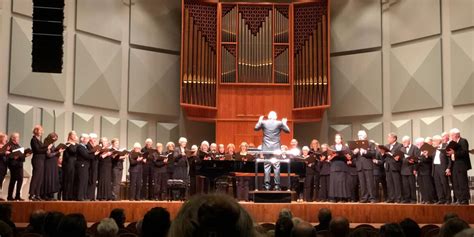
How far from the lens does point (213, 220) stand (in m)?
1.46

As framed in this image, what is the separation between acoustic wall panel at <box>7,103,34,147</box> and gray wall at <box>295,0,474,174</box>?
7421mm

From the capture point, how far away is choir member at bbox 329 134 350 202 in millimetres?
11672

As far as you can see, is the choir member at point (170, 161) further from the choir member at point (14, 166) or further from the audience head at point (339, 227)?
the audience head at point (339, 227)

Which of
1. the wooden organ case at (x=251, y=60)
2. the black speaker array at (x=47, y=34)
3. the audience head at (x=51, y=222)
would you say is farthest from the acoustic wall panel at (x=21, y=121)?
the audience head at (x=51, y=222)

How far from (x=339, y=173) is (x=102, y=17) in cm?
706

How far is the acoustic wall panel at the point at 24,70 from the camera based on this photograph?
479 inches

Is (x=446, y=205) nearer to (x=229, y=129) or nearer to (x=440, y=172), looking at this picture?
(x=440, y=172)

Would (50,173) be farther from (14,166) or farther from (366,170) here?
(366,170)

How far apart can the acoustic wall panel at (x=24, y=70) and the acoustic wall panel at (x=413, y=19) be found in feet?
27.8

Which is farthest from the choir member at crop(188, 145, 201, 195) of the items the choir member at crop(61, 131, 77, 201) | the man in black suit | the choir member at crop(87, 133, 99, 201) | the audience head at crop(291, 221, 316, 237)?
the audience head at crop(291, 221, 316, 237)

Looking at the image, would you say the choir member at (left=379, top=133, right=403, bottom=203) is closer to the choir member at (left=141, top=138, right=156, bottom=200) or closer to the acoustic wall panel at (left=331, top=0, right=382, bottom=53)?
the acoustic wall panel at (left=331, top=0, right=382, bottom=53)

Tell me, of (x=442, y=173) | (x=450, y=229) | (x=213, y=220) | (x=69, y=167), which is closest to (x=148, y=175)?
(x=69, y=167)

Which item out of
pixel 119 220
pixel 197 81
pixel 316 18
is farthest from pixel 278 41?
pixel 119 220

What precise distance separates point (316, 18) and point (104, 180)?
24.7ft
